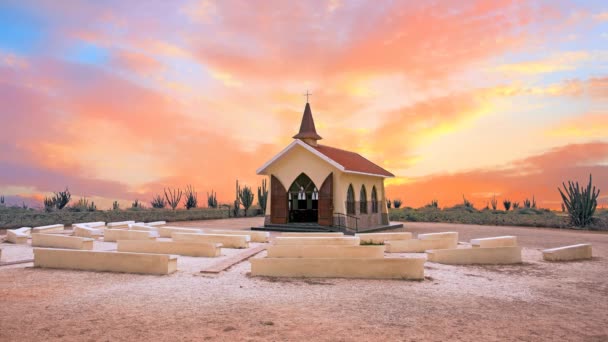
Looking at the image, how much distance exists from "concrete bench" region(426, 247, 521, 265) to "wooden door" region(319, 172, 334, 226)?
9.03 meters

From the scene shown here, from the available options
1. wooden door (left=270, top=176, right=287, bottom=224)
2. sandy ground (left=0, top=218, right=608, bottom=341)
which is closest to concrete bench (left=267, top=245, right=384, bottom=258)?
sandy ground (left=0, top=218, right=608, bottom=341)

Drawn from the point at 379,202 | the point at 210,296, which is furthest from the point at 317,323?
the point at 379,202

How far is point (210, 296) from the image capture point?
7.95m

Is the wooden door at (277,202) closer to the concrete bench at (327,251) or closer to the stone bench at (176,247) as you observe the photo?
the stone bench at (176,247)

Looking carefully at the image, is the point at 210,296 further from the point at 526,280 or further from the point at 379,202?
the point at 379,202

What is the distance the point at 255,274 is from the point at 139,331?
164 inches

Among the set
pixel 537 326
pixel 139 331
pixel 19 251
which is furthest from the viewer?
pixel 19 251

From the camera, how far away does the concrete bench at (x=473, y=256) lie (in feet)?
39.7

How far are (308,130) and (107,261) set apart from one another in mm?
15882

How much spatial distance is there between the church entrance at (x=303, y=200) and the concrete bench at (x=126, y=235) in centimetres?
808

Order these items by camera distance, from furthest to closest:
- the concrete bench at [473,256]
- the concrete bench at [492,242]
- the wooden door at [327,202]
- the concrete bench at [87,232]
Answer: the wooden door at [327,202] → the concrete bench at [87,232] → the concrete bench at [492,242] → the concrete bench at [473,256]

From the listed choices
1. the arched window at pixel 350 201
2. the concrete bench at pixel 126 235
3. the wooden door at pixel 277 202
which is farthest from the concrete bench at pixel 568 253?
the concrete bench at pixel 126 235

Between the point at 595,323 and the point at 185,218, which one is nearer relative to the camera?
the point at 595,323

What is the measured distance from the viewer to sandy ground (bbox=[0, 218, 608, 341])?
6008mm
